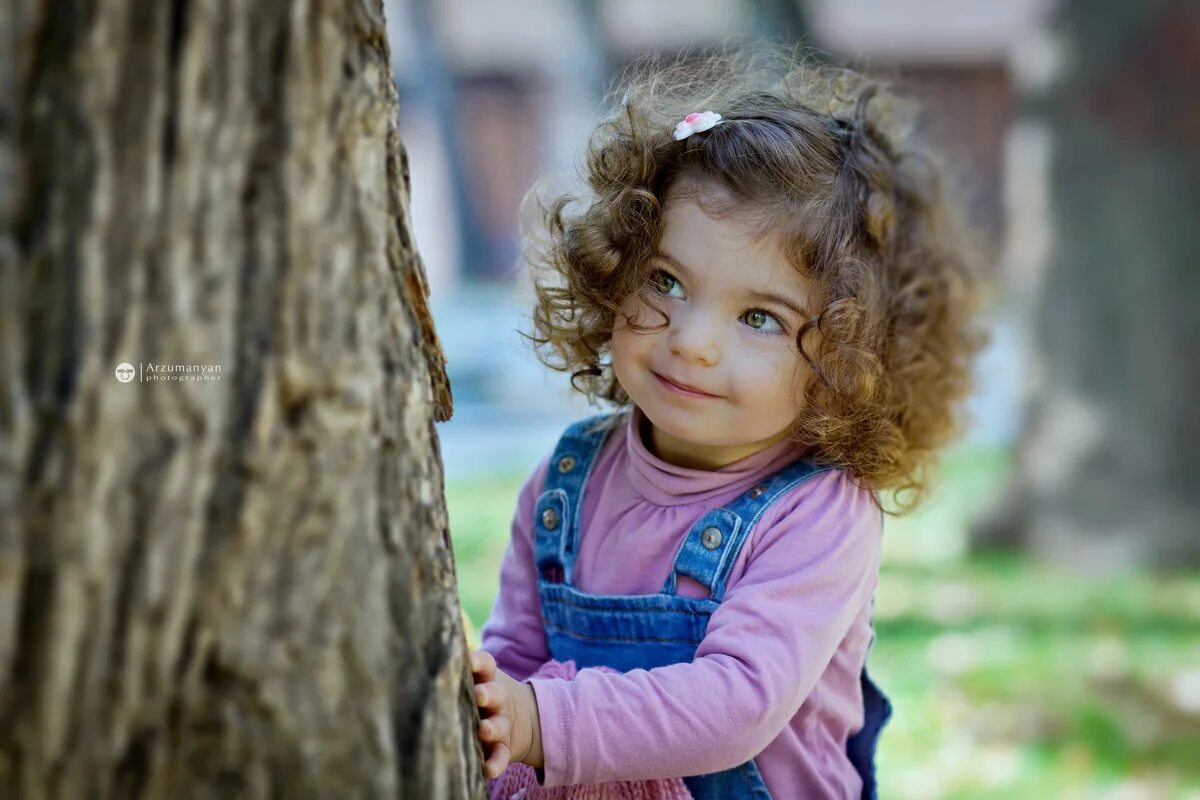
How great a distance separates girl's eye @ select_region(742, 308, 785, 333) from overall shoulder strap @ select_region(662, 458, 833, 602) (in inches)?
8.7

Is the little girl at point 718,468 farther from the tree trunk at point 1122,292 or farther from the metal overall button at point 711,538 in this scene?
the tree trunk at point 1122,292

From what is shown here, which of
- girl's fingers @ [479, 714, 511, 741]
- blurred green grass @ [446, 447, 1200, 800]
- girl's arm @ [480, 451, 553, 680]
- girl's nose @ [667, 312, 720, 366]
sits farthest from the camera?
blurred green grass @ [446, 447, 1200, 800]

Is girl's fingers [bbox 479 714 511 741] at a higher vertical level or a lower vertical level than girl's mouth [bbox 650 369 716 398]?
lower

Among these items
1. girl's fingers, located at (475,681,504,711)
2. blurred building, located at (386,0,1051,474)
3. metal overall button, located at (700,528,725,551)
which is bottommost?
girl's fingers, located at (475,681,504,711)

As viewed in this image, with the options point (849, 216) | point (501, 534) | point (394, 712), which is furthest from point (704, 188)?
point (501, 534)

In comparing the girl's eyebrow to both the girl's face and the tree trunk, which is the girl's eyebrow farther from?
the tree trunk

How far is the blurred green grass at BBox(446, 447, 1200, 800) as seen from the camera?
3.61m

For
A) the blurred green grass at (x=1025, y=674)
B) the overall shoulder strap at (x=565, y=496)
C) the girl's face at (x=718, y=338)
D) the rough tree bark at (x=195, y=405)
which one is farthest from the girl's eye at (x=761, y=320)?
the blurred green grass at (x=1025, y=674)

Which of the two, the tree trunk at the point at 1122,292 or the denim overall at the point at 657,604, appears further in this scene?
the tree trunk at the point at 1122,292

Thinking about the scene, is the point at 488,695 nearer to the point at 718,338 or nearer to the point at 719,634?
the point at 719,634

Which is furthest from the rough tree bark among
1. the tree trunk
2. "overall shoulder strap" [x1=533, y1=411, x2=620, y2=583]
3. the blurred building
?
the blurred building

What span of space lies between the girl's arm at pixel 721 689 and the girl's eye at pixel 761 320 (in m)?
0.30

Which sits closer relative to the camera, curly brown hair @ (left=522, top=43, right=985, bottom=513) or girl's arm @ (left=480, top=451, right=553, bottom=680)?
curly brown hair @ (left=522, top=43, right=985, bottom=513)

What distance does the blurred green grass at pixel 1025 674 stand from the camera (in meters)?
3.61
